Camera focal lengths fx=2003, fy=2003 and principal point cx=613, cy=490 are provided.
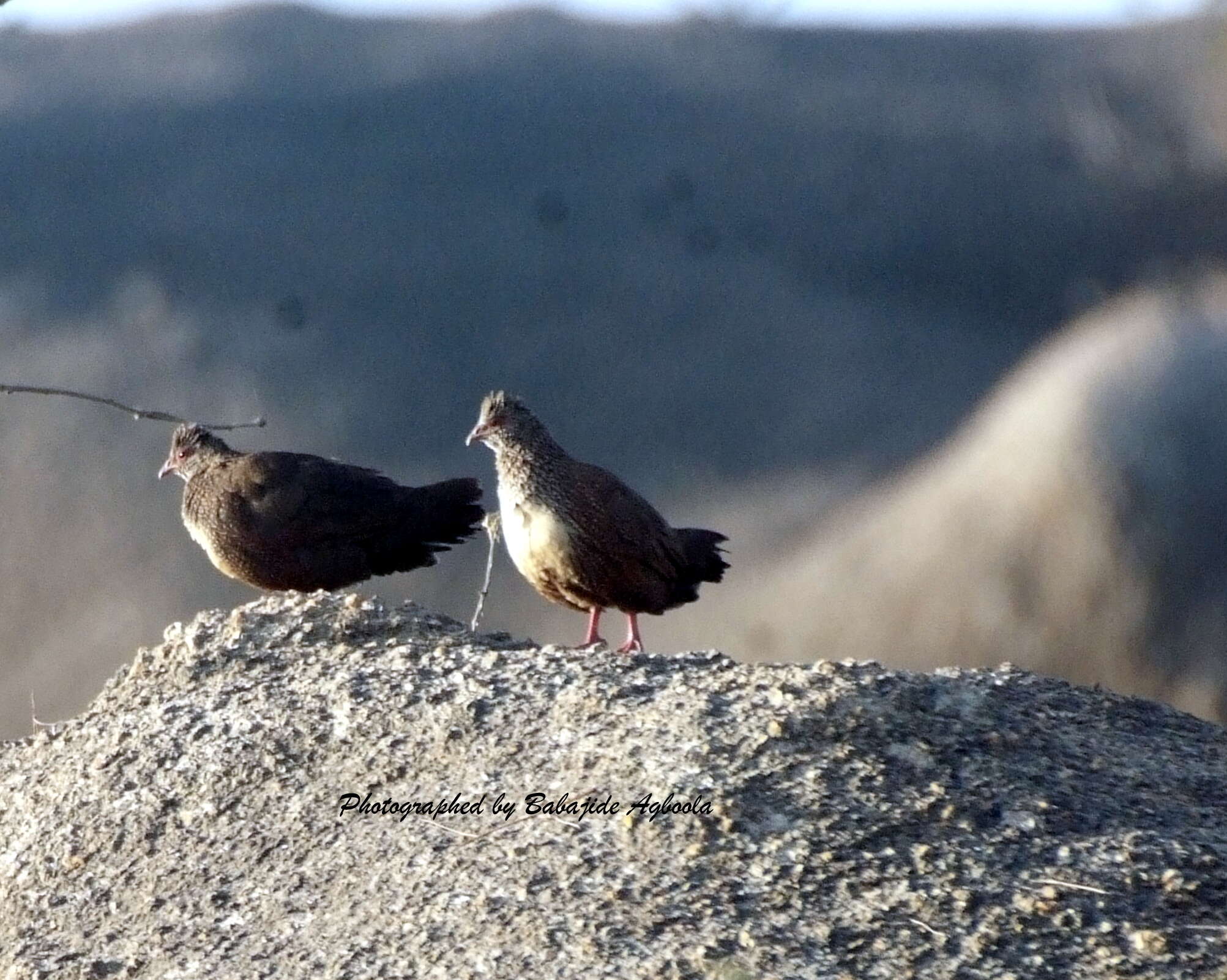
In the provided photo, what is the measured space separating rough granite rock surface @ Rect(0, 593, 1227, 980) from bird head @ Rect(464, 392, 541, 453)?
127 cm

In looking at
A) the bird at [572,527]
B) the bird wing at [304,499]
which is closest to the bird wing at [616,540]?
the bird at [572,527]

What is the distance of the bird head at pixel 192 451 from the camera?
7688 millimetres

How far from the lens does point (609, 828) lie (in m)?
4.27

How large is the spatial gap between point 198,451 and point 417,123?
13.6ft

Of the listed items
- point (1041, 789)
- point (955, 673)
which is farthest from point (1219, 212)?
point (1041, 789)

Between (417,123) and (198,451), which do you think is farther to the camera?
(417,123)

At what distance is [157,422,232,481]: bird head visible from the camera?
303 inches

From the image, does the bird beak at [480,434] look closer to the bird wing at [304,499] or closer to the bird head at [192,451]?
the bird wing at [304,499]

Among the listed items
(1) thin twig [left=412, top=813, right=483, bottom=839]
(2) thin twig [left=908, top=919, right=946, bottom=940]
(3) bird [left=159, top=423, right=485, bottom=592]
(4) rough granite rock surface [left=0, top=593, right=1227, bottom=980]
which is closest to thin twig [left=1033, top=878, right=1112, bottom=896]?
(4) rough granite rock surface [left=0, top=593, right=1227, bottom=980]

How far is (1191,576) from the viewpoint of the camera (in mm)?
9258

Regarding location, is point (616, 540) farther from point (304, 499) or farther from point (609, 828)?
point (609, 828)

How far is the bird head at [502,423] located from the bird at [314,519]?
2.86ft

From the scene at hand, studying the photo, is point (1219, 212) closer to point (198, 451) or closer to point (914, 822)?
point (198, 451)

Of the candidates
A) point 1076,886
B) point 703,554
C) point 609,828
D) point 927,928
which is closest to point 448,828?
point 609,828
